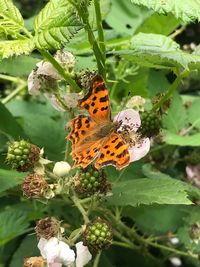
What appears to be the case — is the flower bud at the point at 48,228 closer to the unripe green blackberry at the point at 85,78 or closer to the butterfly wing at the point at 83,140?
the butterfly wing at the point at 83,140

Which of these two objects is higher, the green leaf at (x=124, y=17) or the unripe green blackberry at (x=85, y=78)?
the unripe green blackberry at (x=85, y=78)

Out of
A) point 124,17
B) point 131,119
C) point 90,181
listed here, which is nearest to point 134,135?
point 131,119

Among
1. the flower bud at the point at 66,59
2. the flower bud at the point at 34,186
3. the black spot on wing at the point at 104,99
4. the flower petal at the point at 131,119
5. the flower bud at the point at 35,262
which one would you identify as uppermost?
the flower bud at the point at 66,59

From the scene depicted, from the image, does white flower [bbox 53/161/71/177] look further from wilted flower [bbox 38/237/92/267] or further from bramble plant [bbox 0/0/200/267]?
wilted flower [bbox 38/237/92/267]

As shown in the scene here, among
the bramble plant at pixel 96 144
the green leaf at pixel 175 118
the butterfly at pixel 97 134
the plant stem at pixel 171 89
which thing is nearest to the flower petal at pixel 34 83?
the bramble plant at pixel 96 144

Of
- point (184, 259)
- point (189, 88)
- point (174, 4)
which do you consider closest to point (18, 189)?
point (174, 4)

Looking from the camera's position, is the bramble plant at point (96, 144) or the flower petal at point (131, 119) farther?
the flower petal at point (131, 119)

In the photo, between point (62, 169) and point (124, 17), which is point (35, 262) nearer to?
point (62, 169)
